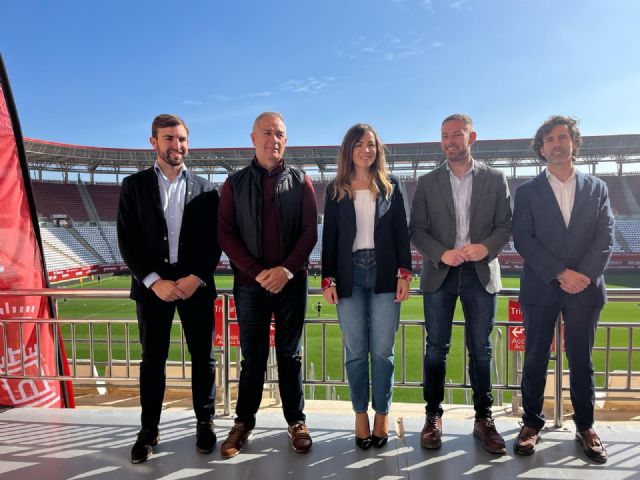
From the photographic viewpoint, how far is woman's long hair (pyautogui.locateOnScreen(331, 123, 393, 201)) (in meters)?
2.17

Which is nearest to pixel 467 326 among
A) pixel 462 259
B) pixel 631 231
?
pixel 462 259

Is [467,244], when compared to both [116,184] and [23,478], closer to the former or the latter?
[23,478]

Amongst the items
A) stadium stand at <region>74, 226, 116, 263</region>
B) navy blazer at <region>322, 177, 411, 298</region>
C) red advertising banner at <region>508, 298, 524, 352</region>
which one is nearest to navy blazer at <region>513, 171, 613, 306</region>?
navy blazer at <region>322, 177, 411, 298</region>

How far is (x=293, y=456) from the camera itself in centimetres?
218

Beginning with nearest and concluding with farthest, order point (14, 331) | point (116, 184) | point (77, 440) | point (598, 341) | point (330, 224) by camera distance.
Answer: point (330, 224), point (77, 440), point (14, 331), point (598, 341), point (116, 184)

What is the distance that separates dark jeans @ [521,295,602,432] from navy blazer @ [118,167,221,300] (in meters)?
1.88

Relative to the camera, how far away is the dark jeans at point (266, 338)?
220cm

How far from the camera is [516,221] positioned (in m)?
2.27

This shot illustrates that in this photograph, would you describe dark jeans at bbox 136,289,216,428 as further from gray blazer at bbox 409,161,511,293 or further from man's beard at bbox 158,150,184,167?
gray blazer at bbox 409,161,511,293

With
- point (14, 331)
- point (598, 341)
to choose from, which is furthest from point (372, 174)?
point (598, 341)

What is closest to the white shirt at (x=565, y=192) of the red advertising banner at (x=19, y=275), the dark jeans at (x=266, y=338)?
the dark jeans at (x=266, y=338)

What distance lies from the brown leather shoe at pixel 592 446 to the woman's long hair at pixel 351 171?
1734 mm

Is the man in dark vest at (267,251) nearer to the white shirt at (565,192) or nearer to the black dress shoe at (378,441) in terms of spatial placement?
the black dress shoe at (378,441)

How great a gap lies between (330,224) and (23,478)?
6.70ft
